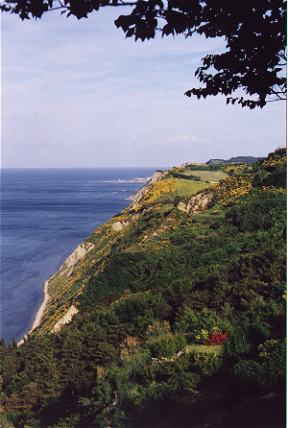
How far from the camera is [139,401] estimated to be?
1129 cm

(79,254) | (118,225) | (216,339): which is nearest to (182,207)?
(118,225)

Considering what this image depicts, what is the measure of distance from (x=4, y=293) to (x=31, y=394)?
135ft

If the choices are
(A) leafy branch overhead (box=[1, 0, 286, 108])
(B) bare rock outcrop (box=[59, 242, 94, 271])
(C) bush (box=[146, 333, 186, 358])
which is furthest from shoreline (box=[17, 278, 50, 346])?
(A) leafy branch overhead (box=[1, 0, 286, 108])

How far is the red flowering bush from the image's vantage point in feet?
45.1

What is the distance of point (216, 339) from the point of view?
13844mm

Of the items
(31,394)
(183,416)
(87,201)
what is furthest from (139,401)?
(87,201)

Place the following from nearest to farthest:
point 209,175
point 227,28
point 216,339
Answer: point 227,28 → point 216,339 → point 209,175

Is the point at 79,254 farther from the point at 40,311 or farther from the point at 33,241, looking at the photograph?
the point at 33,241

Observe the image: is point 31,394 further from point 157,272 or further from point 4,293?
point 4,293

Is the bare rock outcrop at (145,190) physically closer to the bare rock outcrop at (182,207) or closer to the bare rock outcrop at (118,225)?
the bare rock outcrop at (118,225)

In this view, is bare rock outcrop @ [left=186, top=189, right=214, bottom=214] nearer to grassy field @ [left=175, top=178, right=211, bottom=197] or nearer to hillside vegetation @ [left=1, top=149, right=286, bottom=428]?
grassy field @ [left=175, top=178, right=211, bottom=197]

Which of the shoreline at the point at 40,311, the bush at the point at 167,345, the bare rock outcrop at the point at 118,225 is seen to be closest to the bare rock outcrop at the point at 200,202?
the bare rock outcrop at the point at 118,225

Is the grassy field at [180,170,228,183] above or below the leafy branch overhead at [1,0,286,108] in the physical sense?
below

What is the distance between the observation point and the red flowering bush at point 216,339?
13748 millimetres
